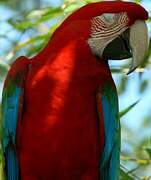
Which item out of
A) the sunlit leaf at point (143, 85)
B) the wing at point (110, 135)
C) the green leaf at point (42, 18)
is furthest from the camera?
the sunlit leaf at point (143, 85)

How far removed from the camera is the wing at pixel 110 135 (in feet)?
8.91

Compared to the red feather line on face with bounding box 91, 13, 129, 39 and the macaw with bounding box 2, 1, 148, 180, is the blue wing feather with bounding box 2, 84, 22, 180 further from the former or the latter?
the red feather line on face with bounding box 91, 13, 129, 39

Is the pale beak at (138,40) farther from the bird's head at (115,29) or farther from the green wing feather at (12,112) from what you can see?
the green wing feather at (12,112)

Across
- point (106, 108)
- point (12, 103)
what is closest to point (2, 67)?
point (12, 103)

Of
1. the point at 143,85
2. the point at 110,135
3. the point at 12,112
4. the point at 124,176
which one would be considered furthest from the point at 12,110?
the point at 143,85

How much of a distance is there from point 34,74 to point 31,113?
0.14m

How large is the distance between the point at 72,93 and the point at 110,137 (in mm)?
243

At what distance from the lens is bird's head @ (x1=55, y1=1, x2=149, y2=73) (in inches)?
103

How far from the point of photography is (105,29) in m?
2.69

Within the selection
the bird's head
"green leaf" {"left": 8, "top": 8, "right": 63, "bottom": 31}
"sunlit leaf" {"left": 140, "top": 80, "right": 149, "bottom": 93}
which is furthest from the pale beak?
"sunlit leaf" {"left": 140, "top": 80, "right": 149, "bottom": 93}

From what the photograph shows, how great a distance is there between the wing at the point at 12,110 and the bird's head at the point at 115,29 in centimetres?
24

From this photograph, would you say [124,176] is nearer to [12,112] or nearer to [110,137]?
[110,137]

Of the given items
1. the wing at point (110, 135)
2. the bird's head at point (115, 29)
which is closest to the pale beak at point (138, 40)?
the bird's head at point (115, 29)

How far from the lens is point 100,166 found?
108 inches
